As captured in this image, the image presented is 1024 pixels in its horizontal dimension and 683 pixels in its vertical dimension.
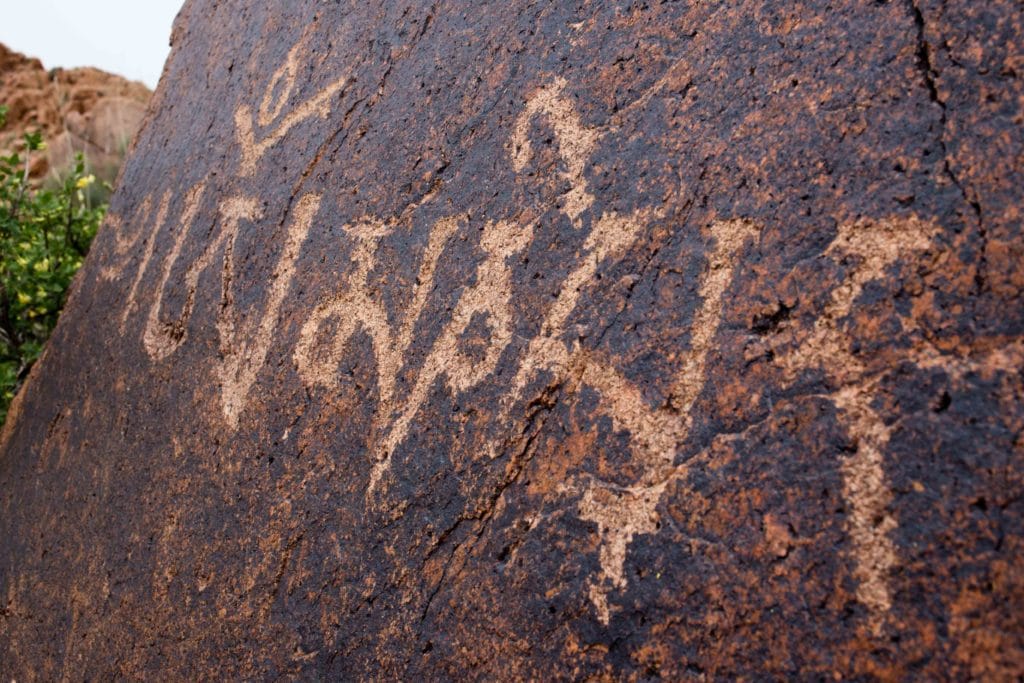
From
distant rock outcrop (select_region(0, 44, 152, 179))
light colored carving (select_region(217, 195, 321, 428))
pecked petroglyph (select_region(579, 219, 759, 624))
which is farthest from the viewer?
distant rock outcrop (select_region(0, 44, 152, 179))

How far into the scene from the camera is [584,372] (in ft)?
3.23

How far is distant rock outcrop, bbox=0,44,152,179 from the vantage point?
524 centimetres

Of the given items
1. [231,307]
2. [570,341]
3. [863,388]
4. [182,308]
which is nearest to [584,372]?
[570,341]

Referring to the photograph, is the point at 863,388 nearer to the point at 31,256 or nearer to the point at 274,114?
the point at 274,114

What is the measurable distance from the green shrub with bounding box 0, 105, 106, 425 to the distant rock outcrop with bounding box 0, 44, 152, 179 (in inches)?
106

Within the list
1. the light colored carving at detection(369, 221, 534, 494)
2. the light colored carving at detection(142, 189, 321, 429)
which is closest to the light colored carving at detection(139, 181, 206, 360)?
the light colored carving at detection(142, 189, 321, 429)

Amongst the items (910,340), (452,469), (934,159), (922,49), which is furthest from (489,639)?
(922,49)

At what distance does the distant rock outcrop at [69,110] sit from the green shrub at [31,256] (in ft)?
8.83

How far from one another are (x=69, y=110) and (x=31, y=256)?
3.83m

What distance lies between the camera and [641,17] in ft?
3.59

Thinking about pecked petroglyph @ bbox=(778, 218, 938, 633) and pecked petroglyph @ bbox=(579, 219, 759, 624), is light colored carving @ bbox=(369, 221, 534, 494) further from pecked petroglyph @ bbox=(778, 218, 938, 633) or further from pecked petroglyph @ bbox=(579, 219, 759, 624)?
pecked petroglyph @ bbox=(778, 218, 938, 633)

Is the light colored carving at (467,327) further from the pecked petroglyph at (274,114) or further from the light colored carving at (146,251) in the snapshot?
the light colored carving at (146,251)

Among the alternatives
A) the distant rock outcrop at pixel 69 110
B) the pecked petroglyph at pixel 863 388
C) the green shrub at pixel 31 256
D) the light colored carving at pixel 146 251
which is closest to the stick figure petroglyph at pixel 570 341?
the pecked petroglyph at pixel 863 388

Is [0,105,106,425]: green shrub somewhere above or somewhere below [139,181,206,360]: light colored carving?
above
